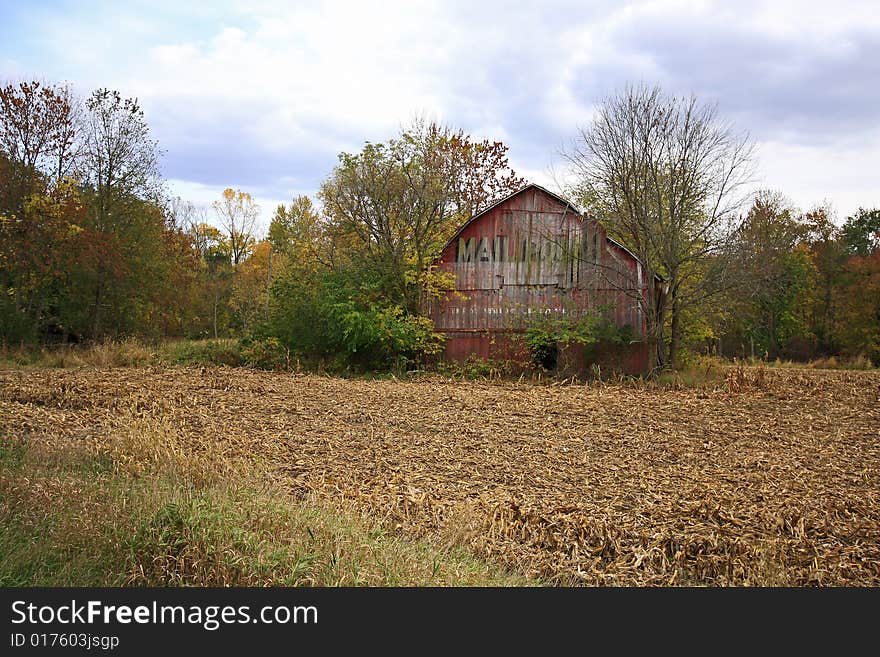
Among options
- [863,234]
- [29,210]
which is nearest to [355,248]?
[29,210]

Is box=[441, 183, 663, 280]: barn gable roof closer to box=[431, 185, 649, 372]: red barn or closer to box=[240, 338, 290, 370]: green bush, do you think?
box=[431, 185, 649, 372]: red barn

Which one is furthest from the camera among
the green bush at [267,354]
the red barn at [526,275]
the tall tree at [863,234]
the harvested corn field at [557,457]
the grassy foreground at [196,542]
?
the tall tree at [863,234]

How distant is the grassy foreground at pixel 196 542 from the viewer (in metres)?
5.25

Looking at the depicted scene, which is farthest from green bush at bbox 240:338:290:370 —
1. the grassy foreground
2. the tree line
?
the grassy foreground

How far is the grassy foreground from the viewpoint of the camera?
5.25 meters

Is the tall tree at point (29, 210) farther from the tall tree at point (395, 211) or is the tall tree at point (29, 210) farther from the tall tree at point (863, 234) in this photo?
the tall tree at point (863, 234)

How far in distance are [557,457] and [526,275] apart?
45.2 feet

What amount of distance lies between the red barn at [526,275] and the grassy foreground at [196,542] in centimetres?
1705

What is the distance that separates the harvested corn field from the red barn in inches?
179

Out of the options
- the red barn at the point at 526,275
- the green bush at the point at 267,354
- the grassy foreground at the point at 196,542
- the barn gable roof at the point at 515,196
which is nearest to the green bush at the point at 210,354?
the green bush at the point at 267,354

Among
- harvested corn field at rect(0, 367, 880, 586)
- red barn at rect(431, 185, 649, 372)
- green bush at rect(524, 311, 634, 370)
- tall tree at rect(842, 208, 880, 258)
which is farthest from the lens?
tall tree at rect(842, 208, 880, 258)

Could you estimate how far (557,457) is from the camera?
11203mm

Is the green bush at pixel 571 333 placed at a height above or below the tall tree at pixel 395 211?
below

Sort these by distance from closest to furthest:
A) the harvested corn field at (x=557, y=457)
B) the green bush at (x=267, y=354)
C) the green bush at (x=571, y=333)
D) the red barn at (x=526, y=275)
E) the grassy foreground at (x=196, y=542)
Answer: the grassy foreground at (x=196, y=542) → the harvested corn field at (x=557, y=457) → the green bush at (x=571, y=333) → the red barn at (x=526, y=275) → the green bush at (x=267, y=354)
